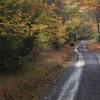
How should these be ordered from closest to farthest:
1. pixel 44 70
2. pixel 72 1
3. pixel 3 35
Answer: pixel 3 35
pixel 44 70
pixel 72 1

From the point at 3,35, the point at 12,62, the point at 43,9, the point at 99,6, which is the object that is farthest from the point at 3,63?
the point at 99,6

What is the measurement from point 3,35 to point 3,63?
2229mm

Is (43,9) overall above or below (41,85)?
above

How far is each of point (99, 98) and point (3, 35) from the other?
6538 millimetres

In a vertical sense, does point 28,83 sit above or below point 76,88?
above

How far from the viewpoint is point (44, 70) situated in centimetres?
2716

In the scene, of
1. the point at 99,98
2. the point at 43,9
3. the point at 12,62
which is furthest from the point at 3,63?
the point at 43,9

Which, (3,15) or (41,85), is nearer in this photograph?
(3,15)

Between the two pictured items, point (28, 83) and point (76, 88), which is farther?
point (28, 83)

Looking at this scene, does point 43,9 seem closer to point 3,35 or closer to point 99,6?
point 3,35

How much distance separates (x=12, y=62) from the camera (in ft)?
71.9

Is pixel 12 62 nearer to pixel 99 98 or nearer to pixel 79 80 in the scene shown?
pixel 79 80

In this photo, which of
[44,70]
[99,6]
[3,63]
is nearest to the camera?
[3,63]

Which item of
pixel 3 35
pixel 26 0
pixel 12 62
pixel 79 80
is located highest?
pixel 26 0
